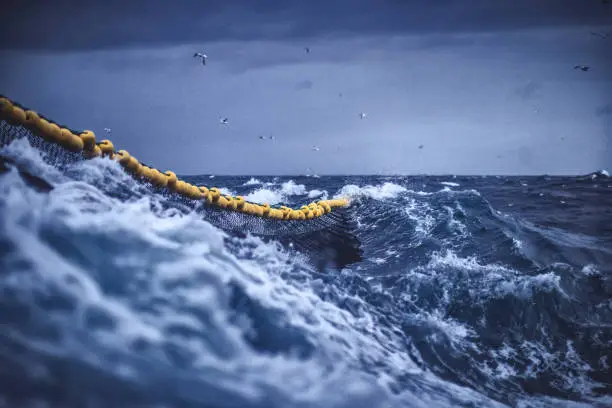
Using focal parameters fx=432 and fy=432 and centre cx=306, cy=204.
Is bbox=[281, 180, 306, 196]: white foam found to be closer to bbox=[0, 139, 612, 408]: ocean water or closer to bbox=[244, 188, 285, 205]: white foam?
bbox=[244, 188, 285, 205]: white foam

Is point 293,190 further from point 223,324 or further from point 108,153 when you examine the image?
point 223,324

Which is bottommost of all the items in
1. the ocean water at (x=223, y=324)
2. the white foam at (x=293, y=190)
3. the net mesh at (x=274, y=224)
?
the ocean water at (x=223, y=324)

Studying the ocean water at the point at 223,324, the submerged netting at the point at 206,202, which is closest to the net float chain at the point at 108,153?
the submerged netting at the point at 206,202

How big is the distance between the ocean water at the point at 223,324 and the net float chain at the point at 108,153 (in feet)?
0.69

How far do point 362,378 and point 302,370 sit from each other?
0.49 m

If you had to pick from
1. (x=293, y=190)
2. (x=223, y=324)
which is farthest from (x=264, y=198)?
(x=223, y=324)

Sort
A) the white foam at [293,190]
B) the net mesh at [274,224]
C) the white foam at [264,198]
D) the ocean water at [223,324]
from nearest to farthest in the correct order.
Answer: the ocean water at [223,324]
the net mesh at [274,224]
the white foam at [264,198]
the white foam at [293,190]

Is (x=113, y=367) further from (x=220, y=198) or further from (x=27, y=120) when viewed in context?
(x=220, y=198)

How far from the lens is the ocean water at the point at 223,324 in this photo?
7.30 ft

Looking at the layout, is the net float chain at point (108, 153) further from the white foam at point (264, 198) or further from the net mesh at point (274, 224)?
the white foam at point (264, 198)

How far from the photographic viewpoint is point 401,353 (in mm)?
3986

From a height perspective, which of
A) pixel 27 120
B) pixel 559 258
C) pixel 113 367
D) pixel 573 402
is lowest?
pixel 573 402

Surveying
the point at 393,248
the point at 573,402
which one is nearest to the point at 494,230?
the point at 393,248

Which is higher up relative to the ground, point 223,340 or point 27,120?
point 27,120
